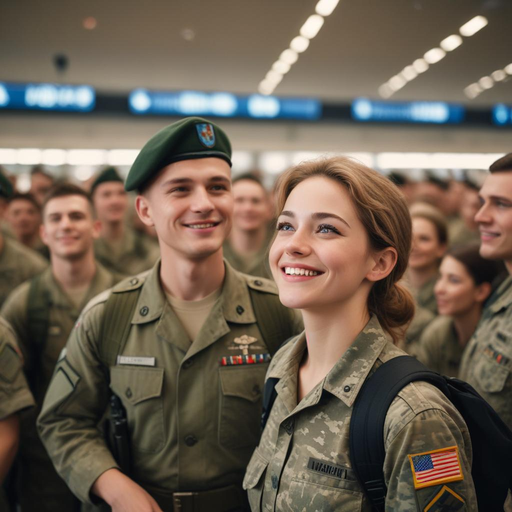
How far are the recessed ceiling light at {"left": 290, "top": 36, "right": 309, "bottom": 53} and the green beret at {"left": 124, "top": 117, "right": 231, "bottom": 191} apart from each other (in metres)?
5.27

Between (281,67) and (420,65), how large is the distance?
2176 mm

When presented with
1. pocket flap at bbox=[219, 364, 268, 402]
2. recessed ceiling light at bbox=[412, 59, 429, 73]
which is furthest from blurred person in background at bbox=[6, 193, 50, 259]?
recessed ceiling light at bbox=[412, 59, 429, 73]

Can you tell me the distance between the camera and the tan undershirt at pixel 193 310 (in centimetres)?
190

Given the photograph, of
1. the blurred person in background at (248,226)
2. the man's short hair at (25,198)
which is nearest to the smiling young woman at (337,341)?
the blurred person in background at (248,226)

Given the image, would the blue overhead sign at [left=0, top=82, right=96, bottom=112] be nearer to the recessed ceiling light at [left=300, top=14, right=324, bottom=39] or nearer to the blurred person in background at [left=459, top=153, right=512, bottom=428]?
the recessed ceiling light at [left=300, top=14, right=324, bottom=39]

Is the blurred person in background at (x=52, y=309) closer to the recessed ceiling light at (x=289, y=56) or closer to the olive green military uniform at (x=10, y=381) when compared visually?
the olive green military uniform at (x=10, y=381)

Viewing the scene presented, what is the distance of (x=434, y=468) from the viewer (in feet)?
3.60

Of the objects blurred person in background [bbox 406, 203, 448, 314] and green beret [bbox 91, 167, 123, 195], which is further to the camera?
green beret [bbox 91, 167, 123, 195]

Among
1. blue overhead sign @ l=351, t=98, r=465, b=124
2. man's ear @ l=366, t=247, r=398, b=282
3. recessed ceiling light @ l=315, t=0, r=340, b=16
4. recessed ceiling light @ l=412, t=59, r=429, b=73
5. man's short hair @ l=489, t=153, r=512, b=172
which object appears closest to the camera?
man's ear @ l=366, t=247, r=398, b=282

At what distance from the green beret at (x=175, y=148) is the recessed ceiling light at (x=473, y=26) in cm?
396

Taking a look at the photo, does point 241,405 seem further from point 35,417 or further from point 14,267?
point 14,267

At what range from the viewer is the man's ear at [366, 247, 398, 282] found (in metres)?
1.43

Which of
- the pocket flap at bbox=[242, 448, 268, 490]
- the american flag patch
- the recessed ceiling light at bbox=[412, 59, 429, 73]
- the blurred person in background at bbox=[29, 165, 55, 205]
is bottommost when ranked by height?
the pocket flap at bbox=[242, 448, 268, 490]

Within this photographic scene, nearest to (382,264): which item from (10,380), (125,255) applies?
(10,380)
